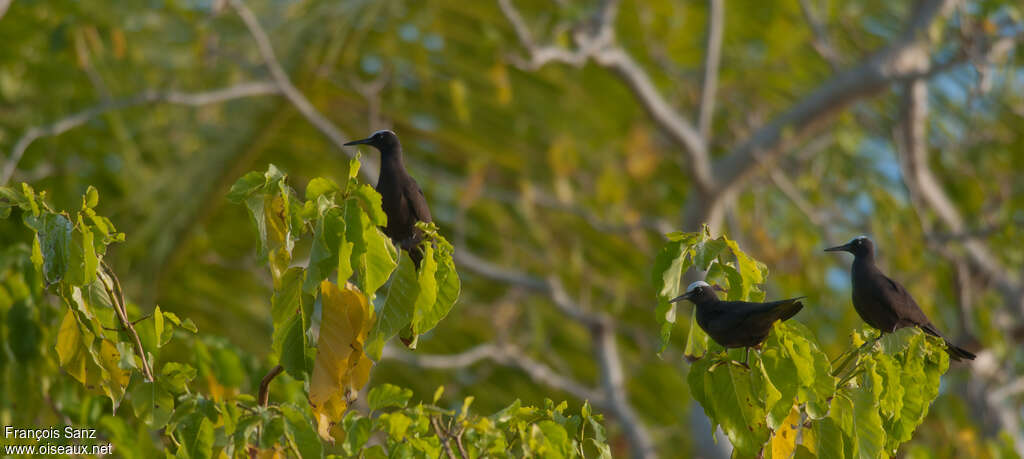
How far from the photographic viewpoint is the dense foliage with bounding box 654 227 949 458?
9.82 feet

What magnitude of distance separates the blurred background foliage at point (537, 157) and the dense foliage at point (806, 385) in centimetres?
515

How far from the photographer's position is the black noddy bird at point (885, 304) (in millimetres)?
3801

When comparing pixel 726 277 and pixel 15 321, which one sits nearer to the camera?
pixel 726 277

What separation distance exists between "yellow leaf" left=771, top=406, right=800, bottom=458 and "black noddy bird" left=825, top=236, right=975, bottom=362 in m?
0.69

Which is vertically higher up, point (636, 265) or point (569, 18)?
point (569, 18)

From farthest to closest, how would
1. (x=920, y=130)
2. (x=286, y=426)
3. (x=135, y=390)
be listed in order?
(x=920, y=130)
(x=135, y=390)
(x=286, y=426)

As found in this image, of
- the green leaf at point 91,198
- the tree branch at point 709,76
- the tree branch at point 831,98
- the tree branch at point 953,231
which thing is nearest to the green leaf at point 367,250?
the green leaf at point 91,198

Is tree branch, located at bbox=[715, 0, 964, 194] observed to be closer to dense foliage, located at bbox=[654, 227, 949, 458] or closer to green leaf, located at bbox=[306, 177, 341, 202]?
dense foliage, located at bbox=[654, 227, 949, 458]

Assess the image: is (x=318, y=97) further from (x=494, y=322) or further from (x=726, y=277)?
(x=726, y=277)

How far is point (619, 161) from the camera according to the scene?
12.1m

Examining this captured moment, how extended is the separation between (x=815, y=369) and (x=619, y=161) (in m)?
9.21

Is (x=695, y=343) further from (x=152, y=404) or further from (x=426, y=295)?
(x=152, y=404)

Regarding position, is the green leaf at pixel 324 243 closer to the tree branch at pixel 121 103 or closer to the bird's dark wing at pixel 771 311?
the bird's dark wing at pixel 771 311

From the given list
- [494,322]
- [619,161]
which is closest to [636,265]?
[619,161]
